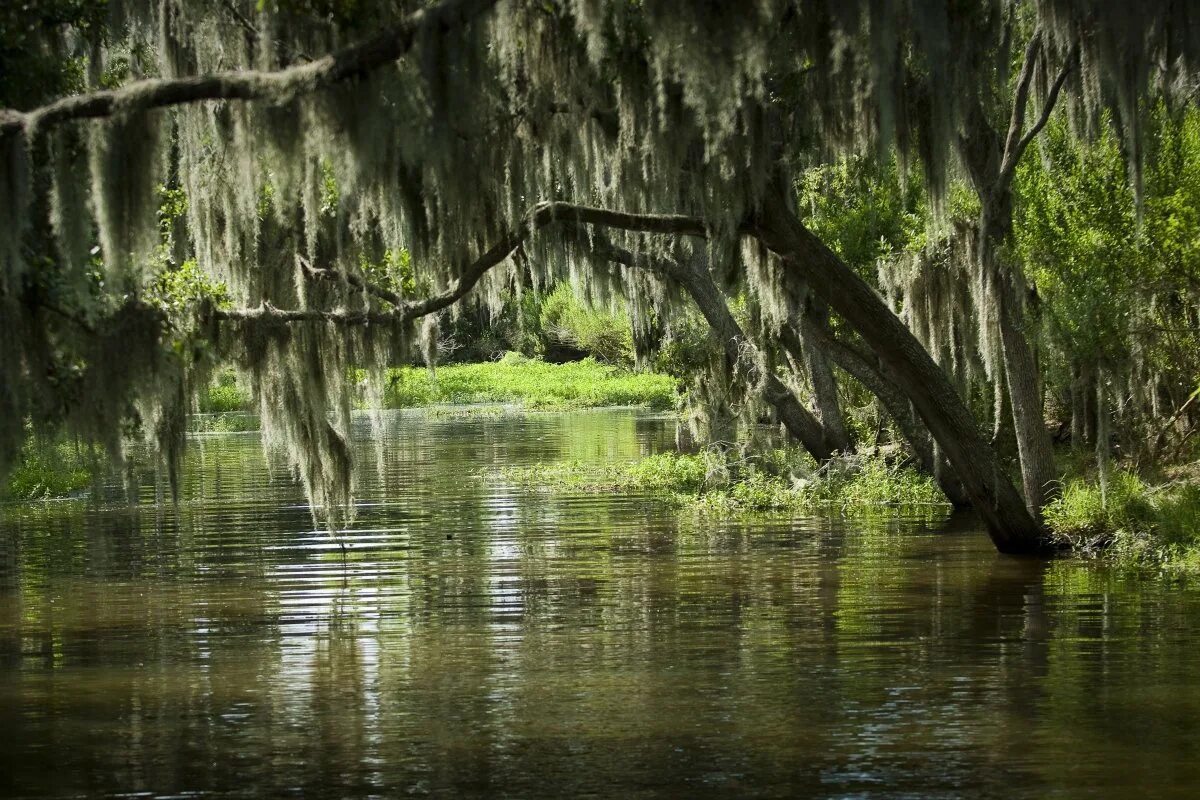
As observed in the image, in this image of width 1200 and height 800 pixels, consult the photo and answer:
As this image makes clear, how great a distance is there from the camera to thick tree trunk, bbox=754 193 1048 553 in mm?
12945

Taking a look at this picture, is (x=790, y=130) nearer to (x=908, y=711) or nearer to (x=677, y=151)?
(x=677, y=151)

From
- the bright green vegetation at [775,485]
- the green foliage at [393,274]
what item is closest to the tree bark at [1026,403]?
the bright green vegetation at [775,485]

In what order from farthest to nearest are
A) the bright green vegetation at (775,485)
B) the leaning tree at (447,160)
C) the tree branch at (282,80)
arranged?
the bright green vegetation at (775,485), the leaning tree at (447,160), the tree branch at (282,80)

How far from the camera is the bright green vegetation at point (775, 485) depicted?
2022cm

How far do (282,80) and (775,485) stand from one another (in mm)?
13202

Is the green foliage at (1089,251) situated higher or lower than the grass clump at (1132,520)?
higher

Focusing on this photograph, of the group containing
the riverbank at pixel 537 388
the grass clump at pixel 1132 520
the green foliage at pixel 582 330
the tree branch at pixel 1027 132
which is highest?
the green foliage at pixel 582 330

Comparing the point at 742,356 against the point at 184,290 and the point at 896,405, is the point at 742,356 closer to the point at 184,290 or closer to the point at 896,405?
the point at 896,405

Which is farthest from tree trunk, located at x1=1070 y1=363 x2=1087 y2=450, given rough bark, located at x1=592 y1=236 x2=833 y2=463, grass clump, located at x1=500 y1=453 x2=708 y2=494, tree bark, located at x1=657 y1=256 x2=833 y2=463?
grass clump, located at x1=500 y1=453 x2=708 y2=494

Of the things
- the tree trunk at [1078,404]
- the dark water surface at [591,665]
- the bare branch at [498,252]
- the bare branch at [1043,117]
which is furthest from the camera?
the tree trunk at [1078,404]

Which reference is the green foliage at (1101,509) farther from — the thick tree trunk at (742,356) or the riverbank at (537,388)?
the riverbank at (537,388)

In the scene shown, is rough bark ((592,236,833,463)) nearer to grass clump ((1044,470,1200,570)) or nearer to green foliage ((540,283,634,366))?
grass clump ((1044,470,1200,570))

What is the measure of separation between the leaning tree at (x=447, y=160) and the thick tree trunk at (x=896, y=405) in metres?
1.27

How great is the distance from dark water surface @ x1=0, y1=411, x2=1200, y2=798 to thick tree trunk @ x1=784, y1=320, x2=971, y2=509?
1019 mm
